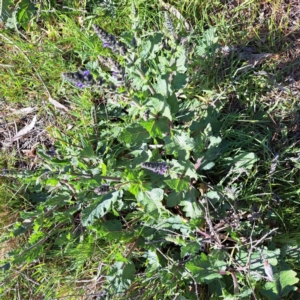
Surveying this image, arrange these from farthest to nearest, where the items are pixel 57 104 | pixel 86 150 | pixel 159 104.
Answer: pixel 57 104 < pixel 86 150 < pixel 159 104

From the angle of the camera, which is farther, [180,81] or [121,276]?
[121,276]

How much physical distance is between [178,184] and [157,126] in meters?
0.37

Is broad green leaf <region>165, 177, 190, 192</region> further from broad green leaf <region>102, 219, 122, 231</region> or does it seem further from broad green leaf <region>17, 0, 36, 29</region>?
broad green leaf <region>17, 0, 36, 29</region>

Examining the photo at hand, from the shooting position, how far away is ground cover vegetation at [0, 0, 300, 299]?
2.29 m

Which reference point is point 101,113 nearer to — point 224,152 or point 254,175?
point 224,152

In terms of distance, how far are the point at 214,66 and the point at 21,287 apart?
2.26 meters

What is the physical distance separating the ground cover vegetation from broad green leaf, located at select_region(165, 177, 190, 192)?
0.04ft

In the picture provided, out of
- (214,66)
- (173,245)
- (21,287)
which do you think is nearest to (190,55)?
(214,66)

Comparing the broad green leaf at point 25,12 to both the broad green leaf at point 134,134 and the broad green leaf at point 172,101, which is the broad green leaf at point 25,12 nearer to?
the broad green leaf at point 134,134

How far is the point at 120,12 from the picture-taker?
299 cm

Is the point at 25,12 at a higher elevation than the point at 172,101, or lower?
higher

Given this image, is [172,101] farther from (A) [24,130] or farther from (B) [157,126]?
(A) [24,130]

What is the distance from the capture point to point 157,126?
219cm

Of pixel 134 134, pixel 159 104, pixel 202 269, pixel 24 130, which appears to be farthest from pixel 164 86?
pixel 24 130
